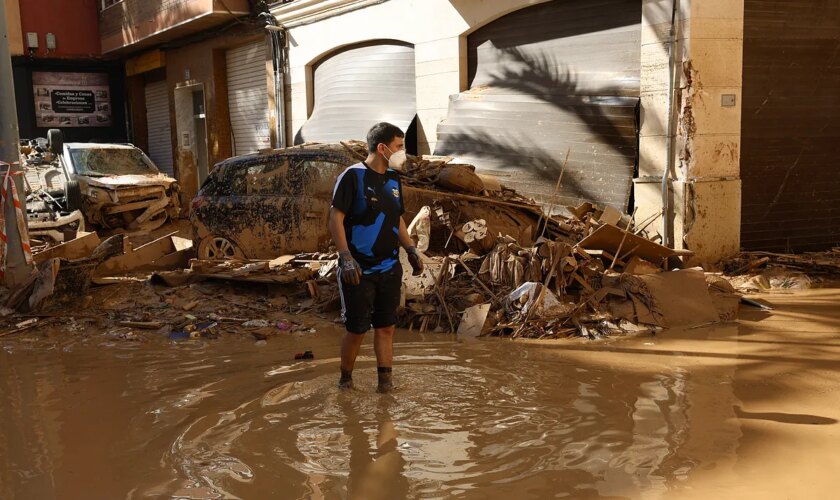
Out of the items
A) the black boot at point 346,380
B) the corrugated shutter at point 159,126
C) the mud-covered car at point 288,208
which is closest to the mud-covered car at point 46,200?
the mud-covered car at point 288,208

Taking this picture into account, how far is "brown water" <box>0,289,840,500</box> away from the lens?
13.2 ft

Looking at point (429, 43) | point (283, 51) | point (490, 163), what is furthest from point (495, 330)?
point (283, 51)

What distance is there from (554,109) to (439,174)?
3.12 meters

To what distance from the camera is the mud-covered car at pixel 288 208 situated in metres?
9.20

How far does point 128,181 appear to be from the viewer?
53.7 ft

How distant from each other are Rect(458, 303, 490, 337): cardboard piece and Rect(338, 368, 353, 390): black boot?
2.16 metres

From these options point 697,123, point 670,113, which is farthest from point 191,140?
point 697,123

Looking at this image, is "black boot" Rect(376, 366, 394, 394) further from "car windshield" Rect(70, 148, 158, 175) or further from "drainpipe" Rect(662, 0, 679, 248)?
"car windshield" Rect(70, 148, 158, 175)

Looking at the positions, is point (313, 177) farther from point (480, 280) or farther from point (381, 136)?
point (381, 136)

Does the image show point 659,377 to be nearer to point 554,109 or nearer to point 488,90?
point 554,109

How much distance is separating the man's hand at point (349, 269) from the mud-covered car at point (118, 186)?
11565mm

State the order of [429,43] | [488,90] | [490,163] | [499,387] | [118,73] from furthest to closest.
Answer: [118,73] < [429,43] < [488,90] < [490,163] < [499,387]

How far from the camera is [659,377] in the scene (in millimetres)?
5898

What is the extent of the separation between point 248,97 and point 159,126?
7.15 metres
